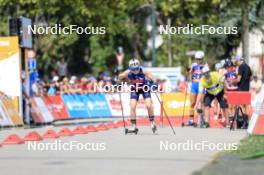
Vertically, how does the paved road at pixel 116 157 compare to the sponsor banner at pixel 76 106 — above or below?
above

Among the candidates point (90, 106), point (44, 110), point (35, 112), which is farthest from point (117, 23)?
point (35, 112)

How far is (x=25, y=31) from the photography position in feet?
93.4

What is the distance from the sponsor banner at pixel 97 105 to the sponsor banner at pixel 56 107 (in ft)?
5.05

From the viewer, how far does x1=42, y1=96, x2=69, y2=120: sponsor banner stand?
106 feet

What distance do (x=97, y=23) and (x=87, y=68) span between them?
29.9 m

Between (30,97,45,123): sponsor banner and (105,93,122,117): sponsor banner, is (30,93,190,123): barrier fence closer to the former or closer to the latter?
(105,93,122,117): sponsor banner

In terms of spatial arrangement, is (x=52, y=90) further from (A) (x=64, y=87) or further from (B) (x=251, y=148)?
(B) (x=251, y=148)

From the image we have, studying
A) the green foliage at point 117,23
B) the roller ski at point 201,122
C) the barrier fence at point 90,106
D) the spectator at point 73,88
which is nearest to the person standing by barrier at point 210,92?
the roller ski at point 201,122

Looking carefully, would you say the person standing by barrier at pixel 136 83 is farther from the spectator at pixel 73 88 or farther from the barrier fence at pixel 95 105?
the spectator at pixel 73 88

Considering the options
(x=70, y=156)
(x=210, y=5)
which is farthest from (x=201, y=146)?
(x=210, y=5)

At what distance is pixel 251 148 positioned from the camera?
1553 centimetres

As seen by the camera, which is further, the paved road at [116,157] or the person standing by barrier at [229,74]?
the person standing by barrier at [229,74]

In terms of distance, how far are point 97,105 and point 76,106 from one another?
1.23 metres

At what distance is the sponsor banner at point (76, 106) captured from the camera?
3488cm
